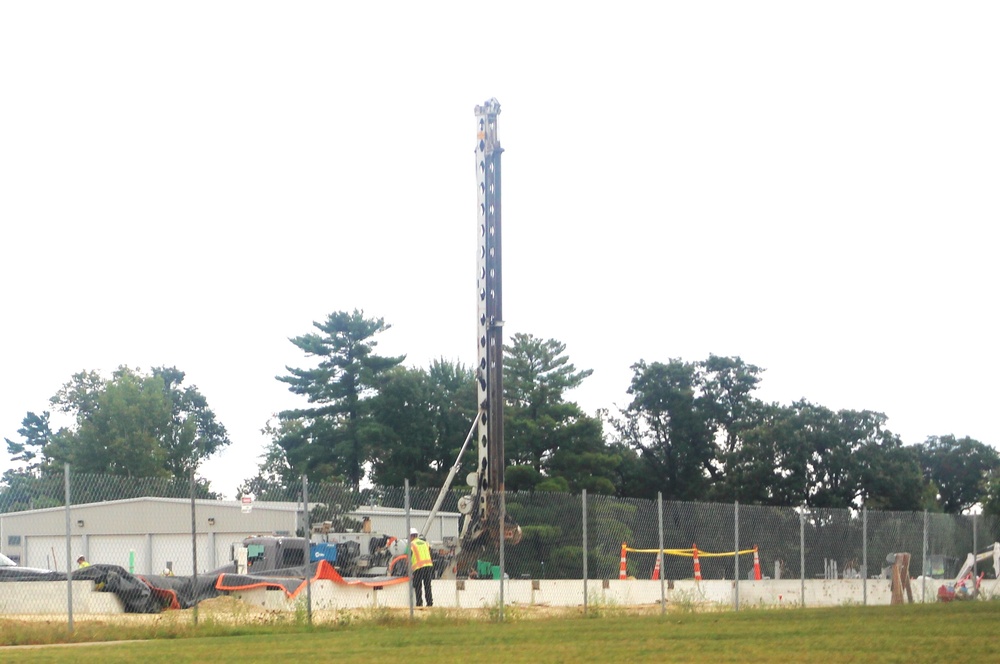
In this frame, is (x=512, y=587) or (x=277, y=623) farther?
(x=512, y=587)

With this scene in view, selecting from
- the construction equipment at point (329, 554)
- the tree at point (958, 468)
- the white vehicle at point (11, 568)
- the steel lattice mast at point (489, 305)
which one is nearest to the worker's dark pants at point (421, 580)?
the construction equipment at point (329, 554)

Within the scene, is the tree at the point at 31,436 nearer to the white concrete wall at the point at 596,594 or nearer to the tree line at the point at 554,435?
the tree line at the point at 554,435

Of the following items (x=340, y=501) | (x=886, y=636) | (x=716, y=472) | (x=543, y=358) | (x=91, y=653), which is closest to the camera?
(x=91, y=653)

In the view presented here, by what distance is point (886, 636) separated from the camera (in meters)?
16.3

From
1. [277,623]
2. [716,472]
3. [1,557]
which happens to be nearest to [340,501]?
[277,623]

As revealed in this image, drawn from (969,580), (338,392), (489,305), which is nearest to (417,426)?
(338,392)

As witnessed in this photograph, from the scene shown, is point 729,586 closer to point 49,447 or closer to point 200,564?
point 200,564

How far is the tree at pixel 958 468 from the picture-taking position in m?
96.6

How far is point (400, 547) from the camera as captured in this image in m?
25.5

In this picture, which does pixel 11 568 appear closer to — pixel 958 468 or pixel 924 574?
pixel 924 574

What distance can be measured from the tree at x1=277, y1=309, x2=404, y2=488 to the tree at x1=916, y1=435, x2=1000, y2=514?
43879mm

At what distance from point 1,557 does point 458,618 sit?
7.89 meters

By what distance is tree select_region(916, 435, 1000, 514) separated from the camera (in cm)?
9662

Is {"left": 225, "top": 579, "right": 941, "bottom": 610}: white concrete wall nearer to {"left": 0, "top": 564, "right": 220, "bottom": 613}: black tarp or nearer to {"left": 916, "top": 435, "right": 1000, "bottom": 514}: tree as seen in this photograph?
{"left": 0, "top": 564, "right": 220, "bottom": 613}: black tarp
